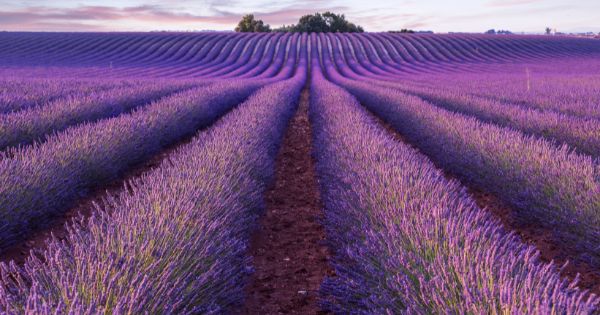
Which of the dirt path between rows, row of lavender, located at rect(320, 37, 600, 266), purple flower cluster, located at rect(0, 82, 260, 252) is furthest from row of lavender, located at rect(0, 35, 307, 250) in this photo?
row of lavender, located at rect(320, 37, 600, 266)

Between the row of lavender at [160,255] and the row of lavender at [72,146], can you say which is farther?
the row of lavender at [72,146]

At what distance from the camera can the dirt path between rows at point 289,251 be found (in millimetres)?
2883

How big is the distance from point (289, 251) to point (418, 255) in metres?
1.60

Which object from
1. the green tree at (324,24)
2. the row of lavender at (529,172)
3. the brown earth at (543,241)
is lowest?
the brown earth at (543,241)

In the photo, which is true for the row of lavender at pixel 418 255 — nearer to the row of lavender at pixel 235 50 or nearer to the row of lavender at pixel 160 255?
the row of lavender at pixel 160 255

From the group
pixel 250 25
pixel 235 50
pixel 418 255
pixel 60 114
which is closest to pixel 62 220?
pixel 60 114

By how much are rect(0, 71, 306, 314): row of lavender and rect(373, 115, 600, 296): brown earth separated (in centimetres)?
181

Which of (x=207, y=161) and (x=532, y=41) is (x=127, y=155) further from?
(x=532, y=41)

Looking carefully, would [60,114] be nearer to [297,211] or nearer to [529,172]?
[297,211]

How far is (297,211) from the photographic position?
4.64 meters

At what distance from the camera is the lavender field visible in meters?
1.86

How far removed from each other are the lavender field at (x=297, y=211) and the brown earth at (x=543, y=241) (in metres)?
0.02

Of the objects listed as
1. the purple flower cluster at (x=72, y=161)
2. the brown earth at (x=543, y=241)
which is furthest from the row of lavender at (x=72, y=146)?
the brown earth at (x=543, y=241)

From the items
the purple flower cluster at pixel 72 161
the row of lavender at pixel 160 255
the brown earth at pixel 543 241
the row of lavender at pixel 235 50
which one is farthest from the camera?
the row of lavender at pixel 235 50
